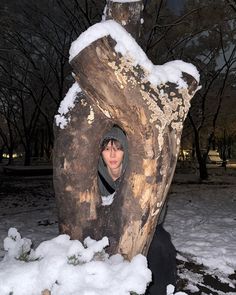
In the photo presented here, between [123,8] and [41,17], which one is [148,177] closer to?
[123,8]

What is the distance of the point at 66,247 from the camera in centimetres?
228

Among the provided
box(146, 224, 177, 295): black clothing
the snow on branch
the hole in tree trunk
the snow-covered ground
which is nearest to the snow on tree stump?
the snow on branch

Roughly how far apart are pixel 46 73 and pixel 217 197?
54.5ft

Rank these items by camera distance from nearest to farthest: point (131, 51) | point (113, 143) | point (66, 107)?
point (131, 51), point (66, 107), point (113, 143)

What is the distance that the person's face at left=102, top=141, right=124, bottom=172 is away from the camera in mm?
2850

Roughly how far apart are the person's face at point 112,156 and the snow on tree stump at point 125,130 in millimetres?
215

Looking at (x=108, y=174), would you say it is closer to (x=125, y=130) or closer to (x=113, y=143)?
(x=113, y=143)

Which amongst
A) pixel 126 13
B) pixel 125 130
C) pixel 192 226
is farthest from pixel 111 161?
pixel 192 226

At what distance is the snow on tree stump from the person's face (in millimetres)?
215

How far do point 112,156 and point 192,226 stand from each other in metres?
6.16

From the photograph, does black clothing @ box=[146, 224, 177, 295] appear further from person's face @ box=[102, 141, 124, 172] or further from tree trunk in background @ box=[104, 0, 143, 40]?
tree trunk in background @ box=[104, 0, 143, 40]

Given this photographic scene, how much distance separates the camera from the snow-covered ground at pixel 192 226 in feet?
17.8

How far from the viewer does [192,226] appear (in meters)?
8.49

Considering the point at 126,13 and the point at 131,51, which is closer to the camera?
the point at 131,51
